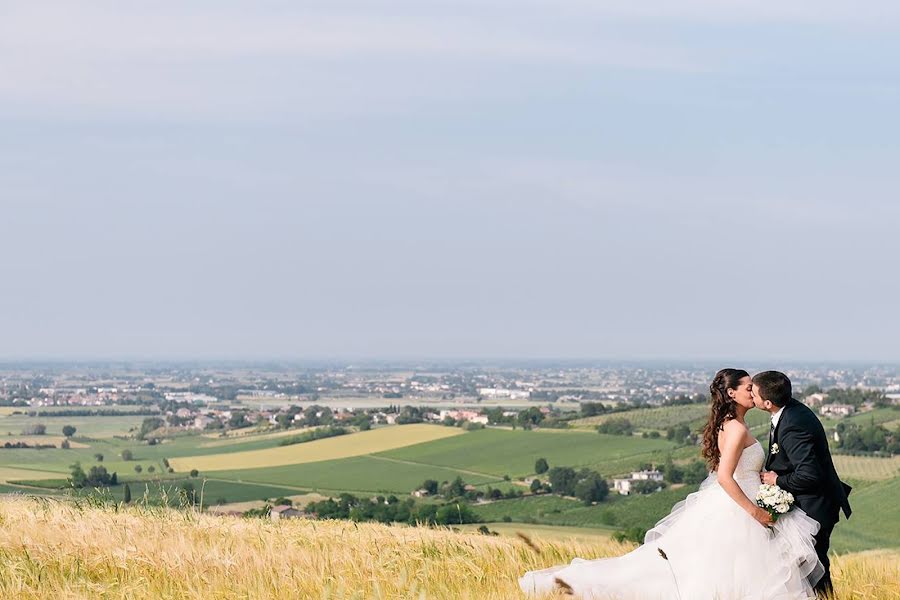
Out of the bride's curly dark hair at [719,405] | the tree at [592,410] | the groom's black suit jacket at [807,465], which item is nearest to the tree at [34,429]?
the tree at [592,410]

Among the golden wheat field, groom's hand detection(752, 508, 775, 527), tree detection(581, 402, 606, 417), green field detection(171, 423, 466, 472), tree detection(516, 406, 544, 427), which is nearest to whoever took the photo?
the golden wheat field

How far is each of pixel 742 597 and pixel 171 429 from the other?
132569 millimetres

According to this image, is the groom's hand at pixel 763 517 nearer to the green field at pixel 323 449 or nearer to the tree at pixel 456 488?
the tree at pixel 456 488

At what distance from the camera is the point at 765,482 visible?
9.52 m

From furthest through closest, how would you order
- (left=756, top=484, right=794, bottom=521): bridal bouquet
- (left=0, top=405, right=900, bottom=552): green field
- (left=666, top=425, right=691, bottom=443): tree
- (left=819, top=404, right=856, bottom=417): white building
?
(left=819, top=404, right=856, bottom=417): white building, (left=666, top=425, right=691, bottom=443): tree, (left=0, top=405, right=900, bottom=552): green field, (left=756, top=484, right=794, bottom=521): bridal bouquet

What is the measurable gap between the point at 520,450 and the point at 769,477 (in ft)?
328

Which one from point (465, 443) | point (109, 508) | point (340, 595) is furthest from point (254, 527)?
point (465, 443)

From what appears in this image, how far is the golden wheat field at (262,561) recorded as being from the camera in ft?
29.0

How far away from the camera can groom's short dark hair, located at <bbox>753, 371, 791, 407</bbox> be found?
9.16m

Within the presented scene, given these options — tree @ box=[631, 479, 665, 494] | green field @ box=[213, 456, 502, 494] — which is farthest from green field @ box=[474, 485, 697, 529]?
green field @ box=[213, 456, 502, 494]

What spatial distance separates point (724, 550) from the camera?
948 cm

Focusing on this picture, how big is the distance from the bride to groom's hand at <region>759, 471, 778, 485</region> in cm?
5

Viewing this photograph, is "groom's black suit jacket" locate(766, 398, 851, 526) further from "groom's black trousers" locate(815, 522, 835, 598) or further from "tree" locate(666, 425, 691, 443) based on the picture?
"tree" locate(666, 425, 691, 443)

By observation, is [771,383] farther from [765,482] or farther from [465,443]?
[465,443]
